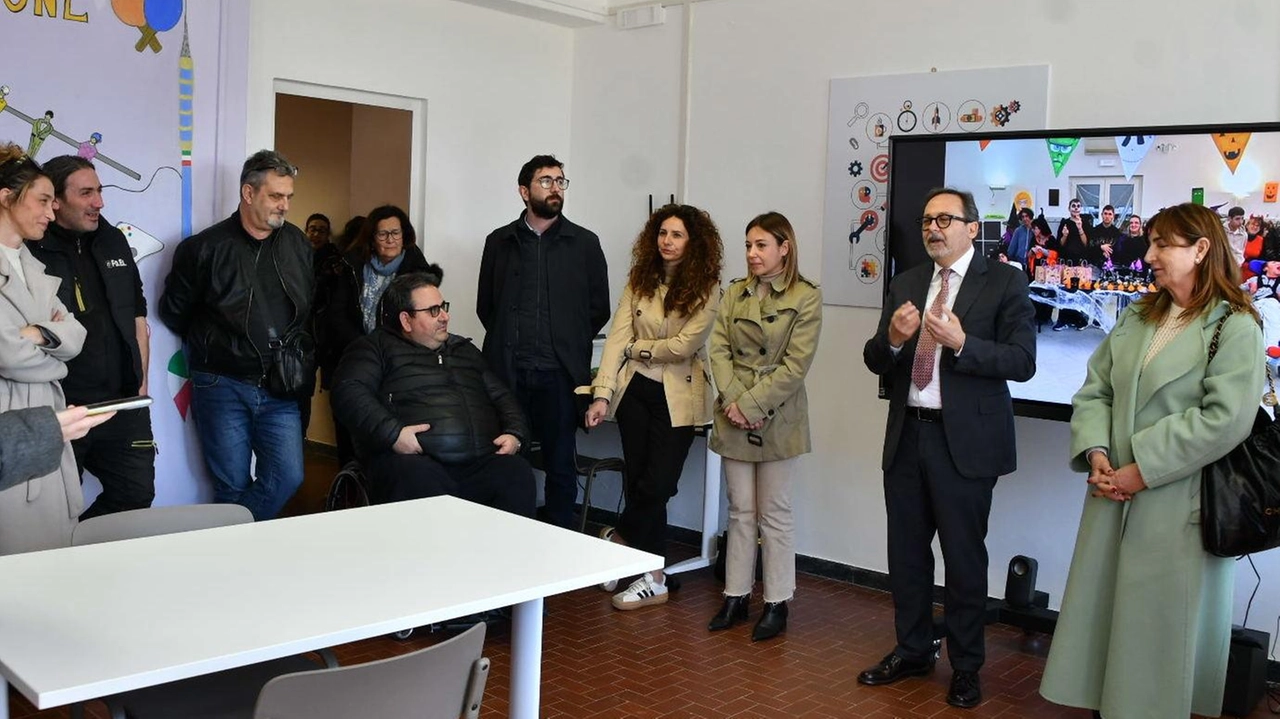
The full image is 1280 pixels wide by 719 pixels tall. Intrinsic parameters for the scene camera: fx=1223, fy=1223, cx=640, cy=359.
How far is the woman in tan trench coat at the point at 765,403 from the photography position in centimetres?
480

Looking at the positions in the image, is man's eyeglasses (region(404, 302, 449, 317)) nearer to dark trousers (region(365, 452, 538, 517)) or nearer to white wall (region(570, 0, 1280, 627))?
dark trousers (region(365, 452, 538, 517))

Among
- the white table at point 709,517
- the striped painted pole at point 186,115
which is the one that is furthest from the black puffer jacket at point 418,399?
the white table at point 709,517

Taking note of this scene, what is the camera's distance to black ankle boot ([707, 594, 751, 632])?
5.02 meters

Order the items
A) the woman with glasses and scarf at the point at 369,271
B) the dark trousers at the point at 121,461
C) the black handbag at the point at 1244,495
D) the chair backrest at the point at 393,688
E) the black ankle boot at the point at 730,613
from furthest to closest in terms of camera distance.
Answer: the woman with glasses and scarf at the point at 369,271 < the black ankle boot at the point at 730,613 < the dark trousers at the point at 121,461 < the black handbag at the point at 1244,495 < the chair backrest at the point at 393,688

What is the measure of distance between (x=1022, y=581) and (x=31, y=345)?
3.74m

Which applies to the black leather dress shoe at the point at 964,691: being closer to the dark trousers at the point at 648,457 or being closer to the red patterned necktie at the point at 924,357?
the red patterned necktie at the point at 924,357

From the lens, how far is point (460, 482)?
4879 mm

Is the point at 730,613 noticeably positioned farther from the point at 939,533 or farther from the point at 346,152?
the point at 346,152

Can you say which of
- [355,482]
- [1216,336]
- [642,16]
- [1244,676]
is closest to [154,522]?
[355,482]

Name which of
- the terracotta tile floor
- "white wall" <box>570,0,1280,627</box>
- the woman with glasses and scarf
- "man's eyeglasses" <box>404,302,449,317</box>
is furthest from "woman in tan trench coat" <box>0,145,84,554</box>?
"white wall" <box>570,0,1280,627</box>

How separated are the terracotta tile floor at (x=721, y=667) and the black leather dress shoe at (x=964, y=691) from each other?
1.3 inches

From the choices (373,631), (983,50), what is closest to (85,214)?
(373,631)

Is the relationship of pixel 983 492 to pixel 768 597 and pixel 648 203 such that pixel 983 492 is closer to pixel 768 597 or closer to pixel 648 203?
pixel 768 597

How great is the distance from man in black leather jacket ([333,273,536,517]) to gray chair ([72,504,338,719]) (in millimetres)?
1530
